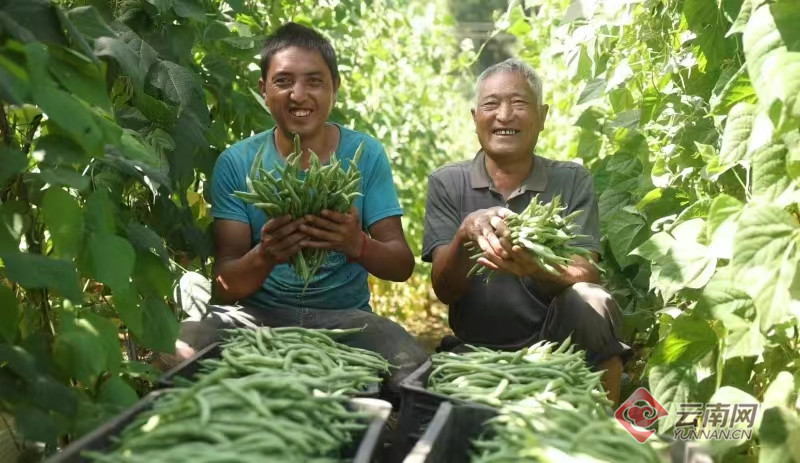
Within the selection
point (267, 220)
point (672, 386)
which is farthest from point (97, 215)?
point (672, 386)

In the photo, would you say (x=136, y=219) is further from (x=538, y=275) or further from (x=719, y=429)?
(x=719, y=429)

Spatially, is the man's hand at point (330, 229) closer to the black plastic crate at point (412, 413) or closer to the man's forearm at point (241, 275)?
the man's forearm at point (241, 275)

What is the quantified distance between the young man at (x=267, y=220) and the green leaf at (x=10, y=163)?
3.69ft

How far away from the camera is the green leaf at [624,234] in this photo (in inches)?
155

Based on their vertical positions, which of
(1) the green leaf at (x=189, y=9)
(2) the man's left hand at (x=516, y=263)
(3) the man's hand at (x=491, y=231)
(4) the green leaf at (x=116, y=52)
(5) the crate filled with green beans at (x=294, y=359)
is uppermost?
(1) the green leaf at (x=189, y=9)

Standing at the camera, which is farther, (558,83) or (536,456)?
(558,83)

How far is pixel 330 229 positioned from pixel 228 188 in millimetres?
601

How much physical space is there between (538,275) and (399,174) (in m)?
4.17

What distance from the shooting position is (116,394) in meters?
2.46

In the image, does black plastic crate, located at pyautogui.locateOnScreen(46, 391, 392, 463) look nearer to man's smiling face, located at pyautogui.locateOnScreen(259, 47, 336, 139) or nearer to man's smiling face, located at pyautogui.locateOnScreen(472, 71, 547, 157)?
man's smiling face, located at pyautogui.locateOnScreen(259, 47, 336, 139)

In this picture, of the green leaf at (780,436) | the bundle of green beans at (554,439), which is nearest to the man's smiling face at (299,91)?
the bundle of green beans at (554,439)

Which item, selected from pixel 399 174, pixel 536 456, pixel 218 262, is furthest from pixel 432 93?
pixel 536 456

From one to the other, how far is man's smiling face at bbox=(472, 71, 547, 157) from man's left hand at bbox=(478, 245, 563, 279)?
665mm

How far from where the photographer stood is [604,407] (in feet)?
8.43
